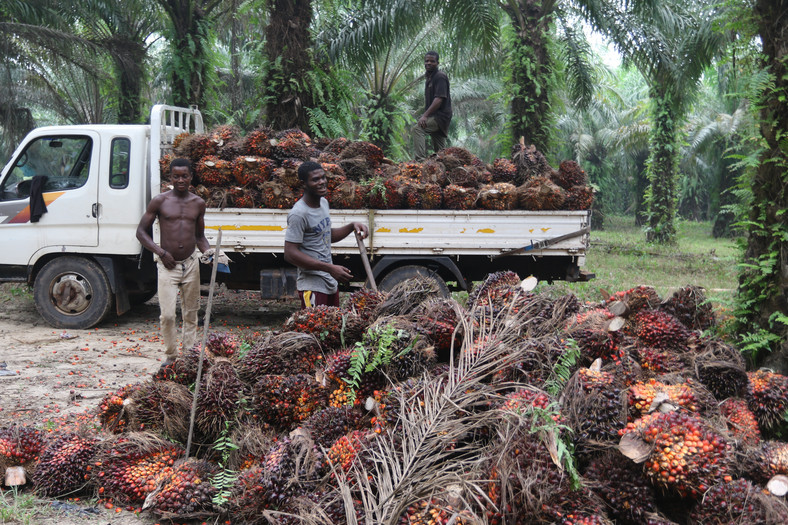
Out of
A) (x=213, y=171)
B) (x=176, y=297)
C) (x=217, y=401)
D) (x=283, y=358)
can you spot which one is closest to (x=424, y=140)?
(x=213, y=171)

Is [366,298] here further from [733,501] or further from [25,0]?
[25,0]

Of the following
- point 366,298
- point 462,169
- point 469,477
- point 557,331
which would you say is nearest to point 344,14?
point 462,169

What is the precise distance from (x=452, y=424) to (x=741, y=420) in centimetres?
171

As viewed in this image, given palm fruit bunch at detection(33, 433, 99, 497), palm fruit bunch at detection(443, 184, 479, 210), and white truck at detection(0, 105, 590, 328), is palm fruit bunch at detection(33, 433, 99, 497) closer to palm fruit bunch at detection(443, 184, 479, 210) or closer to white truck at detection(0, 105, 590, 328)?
white truck at detection(0, 105, 590, 328)

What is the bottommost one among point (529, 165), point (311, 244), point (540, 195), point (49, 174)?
point (311, 244)

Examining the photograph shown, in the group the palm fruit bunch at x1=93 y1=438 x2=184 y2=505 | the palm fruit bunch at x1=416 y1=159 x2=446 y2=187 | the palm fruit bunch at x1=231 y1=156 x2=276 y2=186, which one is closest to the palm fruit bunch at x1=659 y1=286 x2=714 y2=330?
the palm fruit bunch at x1=93 y1=438 x2=184 y2=505

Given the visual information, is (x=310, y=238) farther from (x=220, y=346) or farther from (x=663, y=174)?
(x=663, y=174)

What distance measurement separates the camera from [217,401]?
145 inches

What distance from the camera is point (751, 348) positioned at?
4.53 m

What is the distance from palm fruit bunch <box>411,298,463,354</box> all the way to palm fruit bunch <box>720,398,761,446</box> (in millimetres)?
1479

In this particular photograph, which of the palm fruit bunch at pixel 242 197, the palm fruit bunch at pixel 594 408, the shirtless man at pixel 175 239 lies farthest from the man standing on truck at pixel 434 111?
the palm fruit bunch at pixel 594 408

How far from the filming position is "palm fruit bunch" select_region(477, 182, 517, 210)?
758 cm

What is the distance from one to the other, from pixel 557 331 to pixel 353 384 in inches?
46.8

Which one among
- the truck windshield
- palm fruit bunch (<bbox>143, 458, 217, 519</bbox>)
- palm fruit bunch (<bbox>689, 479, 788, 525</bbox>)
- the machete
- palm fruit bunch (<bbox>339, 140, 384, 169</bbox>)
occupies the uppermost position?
palm fruit bunch (<bbox>339, 140, 384, 169</bbox>)
